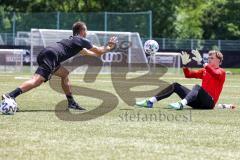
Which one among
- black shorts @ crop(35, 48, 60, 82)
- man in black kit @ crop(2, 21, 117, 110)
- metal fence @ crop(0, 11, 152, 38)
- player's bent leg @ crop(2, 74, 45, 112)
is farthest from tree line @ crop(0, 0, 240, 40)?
player's bent leg @ crop(2, 74, 45, 112)

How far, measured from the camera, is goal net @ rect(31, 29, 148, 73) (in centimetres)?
3828

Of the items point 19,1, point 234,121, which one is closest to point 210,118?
point 234,121

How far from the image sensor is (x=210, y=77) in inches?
554

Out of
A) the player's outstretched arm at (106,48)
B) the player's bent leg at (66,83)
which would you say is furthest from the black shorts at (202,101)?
the player's bent leg at (66,83)

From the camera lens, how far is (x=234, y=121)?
12023 mm

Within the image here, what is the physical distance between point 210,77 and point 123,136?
4.97 metres

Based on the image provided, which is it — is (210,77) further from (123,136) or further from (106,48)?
(123,136)

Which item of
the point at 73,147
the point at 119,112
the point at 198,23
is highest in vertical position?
the point at 73,147

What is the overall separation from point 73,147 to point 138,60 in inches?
1275

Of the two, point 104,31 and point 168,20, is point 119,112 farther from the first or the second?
point 168,20

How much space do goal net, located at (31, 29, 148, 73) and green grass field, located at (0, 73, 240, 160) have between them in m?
24.7

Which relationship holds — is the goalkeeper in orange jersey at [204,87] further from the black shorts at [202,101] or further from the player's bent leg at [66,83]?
the player's bent leg at [66,83]

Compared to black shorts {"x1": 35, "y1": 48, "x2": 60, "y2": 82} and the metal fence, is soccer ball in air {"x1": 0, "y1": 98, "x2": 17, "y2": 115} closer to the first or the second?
black shorts {"x1": 35, "y1": 48, "x2": 60, "y2": 82}

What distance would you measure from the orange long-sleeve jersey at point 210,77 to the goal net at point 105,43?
78.6 ft
